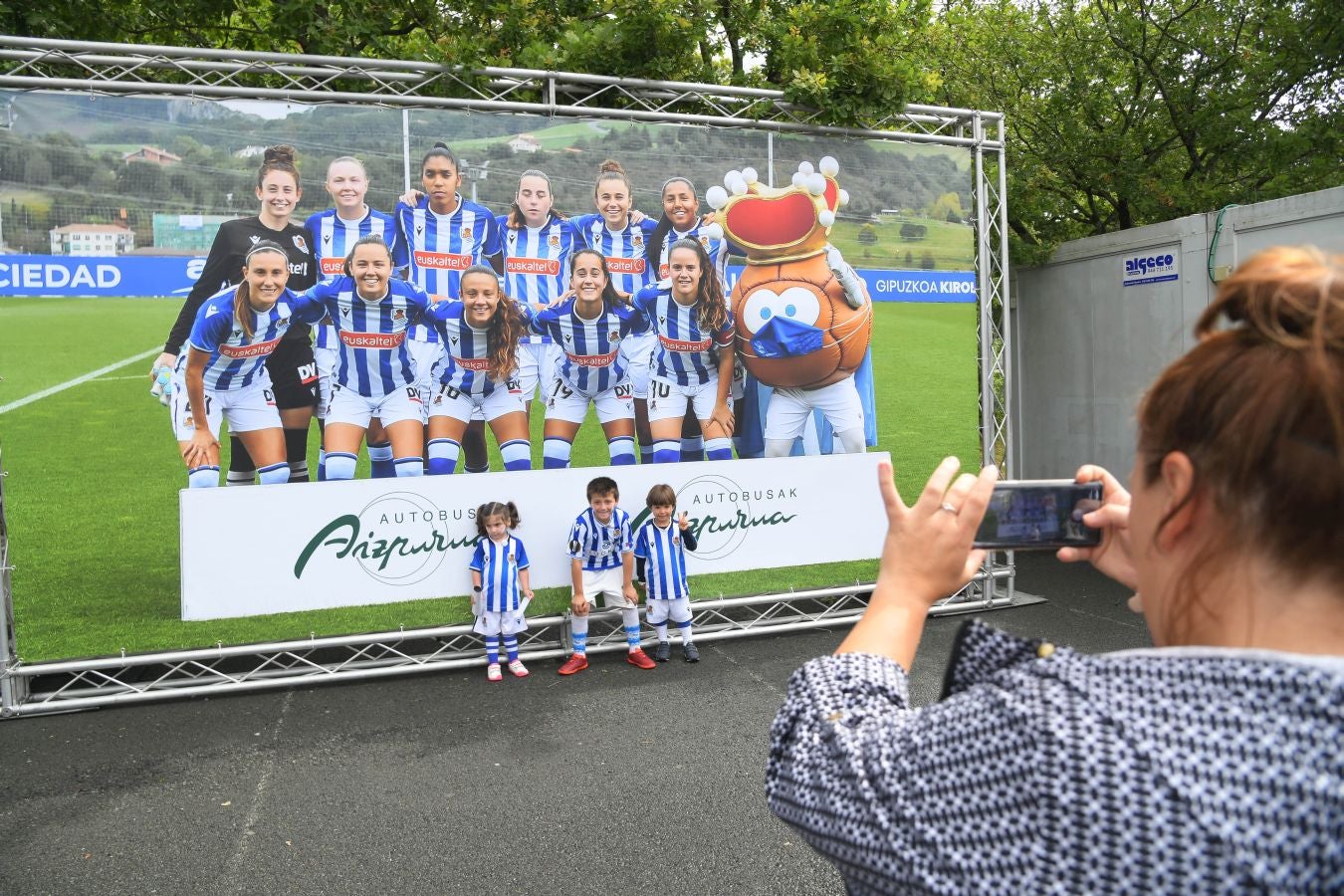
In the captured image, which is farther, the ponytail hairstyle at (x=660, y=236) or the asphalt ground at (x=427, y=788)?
the ponytail hairstyle at (x=660, y=236)

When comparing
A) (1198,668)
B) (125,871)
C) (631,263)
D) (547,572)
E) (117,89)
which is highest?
(117,89)

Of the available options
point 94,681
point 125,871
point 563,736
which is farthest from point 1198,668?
point 94,681

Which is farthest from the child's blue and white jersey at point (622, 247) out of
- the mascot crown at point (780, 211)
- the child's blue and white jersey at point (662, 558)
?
the child's blue and white jersey at point (662, 558)

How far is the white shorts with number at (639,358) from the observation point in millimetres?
6832

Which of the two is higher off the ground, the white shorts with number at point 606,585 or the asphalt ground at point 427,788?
the white shorts with number at point 606,585

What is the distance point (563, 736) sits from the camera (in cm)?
532

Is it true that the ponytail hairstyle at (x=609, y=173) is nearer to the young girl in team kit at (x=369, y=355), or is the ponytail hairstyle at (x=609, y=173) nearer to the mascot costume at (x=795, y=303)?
the mascot costume at (x=795, y=303)

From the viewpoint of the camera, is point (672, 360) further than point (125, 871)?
Yes

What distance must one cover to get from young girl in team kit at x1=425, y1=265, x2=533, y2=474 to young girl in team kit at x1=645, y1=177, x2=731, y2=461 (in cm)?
111

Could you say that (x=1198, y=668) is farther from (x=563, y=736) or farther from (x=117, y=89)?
(x=117, y=89)

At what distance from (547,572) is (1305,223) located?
Result: 658cm

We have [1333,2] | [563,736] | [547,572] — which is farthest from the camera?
[1333,2]

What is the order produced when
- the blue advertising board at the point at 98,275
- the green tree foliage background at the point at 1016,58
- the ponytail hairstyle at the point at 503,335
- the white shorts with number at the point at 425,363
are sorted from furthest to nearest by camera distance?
the green tree foliage background at the point at 1016,58 < the ponytail hairstyle at the point at 503,335 < the white shorts with number at the point at 425,363 < the blue advertising board at the point at 98,275

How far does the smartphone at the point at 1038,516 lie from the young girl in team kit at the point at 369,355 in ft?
18.7
